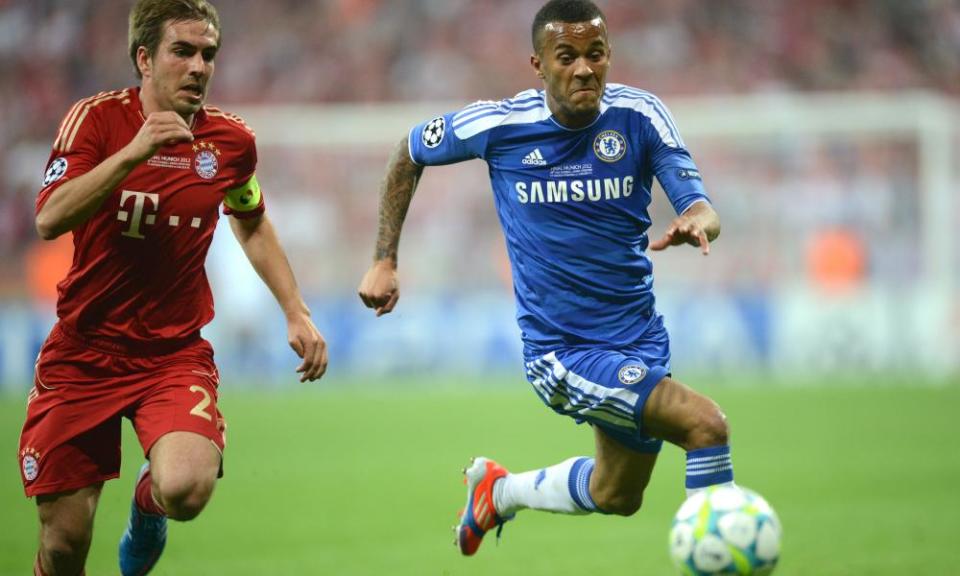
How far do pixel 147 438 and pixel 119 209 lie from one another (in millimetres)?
958

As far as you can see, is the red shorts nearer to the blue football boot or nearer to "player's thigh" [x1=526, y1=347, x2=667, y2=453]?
the blue football boot

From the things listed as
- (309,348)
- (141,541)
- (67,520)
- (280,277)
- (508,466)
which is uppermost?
(280,277)

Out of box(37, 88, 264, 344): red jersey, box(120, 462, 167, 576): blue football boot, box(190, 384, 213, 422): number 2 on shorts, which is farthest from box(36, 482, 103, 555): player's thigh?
box(37, 88, 264, 344): red jersey

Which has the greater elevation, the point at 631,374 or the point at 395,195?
the point at 395,195

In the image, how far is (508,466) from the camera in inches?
418

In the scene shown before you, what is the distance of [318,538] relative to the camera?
800 cm

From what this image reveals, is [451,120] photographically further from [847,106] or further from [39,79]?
[39,79]

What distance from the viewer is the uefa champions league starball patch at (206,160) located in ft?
18.2

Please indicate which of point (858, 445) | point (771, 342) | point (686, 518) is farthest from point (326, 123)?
point (686, 518)

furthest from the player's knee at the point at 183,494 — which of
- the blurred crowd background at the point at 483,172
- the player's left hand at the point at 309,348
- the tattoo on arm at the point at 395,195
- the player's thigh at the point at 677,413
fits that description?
the blurred crowd background at the point at 483,172

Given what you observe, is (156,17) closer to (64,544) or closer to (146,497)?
(146,497)

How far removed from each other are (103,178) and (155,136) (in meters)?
0.27

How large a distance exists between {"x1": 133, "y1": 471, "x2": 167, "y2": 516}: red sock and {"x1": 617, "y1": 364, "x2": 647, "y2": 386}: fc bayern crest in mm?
2055

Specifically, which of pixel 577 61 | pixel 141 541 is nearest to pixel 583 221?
pixel 577 61
